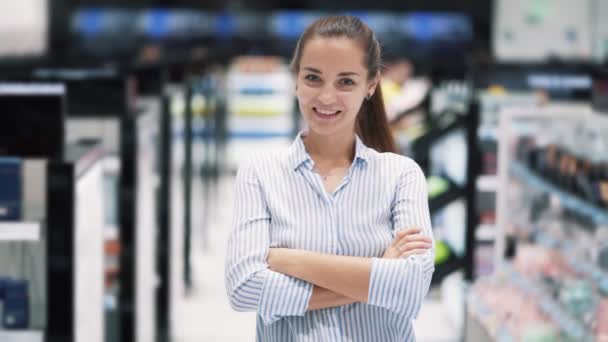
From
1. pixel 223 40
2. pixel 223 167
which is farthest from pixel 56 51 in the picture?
pixel 223 167

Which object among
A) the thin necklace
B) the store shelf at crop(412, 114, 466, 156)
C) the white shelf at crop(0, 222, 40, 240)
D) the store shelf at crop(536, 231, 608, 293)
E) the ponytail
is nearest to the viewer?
the thin necklace

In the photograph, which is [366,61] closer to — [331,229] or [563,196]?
[331,229]

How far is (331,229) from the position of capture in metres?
1.98

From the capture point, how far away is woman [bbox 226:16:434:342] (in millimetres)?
1943

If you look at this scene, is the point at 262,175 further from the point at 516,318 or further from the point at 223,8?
the point at 223,8

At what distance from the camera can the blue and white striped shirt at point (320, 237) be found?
1.95 m

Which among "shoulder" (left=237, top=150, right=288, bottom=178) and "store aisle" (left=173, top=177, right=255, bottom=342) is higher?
"shoulder" (left=237, top=150, right=288, bottom=178)

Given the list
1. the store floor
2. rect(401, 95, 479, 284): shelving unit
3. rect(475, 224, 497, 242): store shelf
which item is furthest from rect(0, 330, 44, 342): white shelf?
rect(475, 224, 497, 242): store shelf

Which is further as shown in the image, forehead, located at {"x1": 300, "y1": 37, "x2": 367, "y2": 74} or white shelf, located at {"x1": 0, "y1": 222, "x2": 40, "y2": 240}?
white shelf, located at {"x1": 0, "y1": 222, "x2": 40, "y2": 240}

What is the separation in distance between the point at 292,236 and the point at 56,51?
17129 mm

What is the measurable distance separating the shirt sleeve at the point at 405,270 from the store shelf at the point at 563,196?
6.67 feet

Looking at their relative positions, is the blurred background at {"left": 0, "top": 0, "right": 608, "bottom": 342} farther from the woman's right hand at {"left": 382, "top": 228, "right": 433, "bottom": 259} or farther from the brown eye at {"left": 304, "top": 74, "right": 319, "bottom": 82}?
the woman's right hand at {"left": 382, "top": 228, "right": 433, "bottom": 259}

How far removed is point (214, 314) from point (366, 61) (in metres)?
5.63

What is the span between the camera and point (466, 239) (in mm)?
4598
